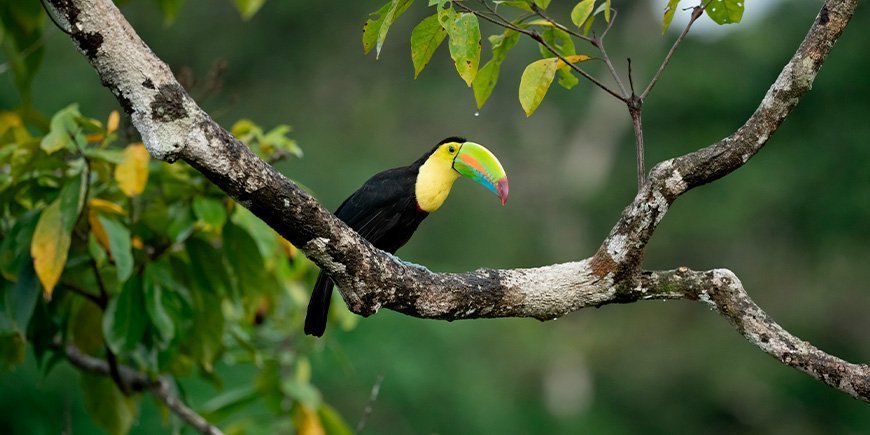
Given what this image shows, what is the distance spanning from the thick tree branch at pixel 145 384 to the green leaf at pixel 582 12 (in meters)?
1.94

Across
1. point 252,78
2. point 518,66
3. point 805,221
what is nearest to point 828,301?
point 805,221

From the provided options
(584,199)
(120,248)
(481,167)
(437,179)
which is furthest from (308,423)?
(584,199)

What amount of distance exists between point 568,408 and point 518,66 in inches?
186

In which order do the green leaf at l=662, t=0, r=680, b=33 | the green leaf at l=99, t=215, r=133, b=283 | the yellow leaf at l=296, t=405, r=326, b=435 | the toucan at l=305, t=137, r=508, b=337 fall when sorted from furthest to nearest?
the yellow leaf at l=296, t=405, r=326, b=435 < the toucan at l=305, t=137, r=508, b=337 < the green leaf at l=99, t=215, r=133, b=283 < the green leaf at l=662, t=0, r=680, b=33

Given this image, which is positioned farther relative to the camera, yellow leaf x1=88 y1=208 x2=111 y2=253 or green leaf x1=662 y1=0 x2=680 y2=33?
yellow leaf x1=88 y1=208 x2=111 y2=253

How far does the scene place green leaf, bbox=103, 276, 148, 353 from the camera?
338 cm

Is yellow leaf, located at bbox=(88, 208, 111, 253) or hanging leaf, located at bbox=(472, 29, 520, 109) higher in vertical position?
hanging leaf, located at bbox=(472, 29, 520, 109)

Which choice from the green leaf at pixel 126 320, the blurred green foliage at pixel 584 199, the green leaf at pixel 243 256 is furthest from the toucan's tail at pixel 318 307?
the blurred green foliage at pixel 584 199

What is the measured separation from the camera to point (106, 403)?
→ 392cm

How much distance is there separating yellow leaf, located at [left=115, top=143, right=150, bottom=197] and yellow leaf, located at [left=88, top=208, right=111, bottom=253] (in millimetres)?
139

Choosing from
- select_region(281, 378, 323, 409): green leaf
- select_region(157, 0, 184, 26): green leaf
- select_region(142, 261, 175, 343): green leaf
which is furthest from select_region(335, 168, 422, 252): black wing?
select_region(157, 0, 184, 26): green leaf

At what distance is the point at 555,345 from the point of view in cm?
1564

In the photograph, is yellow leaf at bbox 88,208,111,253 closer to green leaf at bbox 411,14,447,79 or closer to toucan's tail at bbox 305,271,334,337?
toucan's tail at bbox 305,271,334,337

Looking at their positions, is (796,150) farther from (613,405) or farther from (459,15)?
(459,15)
